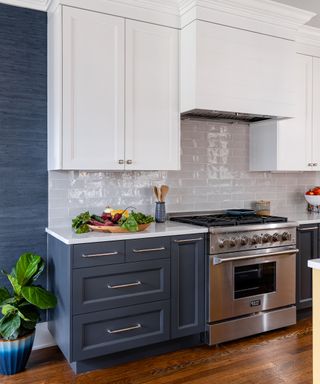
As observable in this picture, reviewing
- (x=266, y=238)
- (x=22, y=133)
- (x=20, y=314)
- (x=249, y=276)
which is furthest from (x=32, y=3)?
(x=249, y=276)

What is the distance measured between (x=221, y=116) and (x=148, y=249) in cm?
153

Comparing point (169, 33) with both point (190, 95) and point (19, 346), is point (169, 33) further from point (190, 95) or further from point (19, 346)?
point (19, 346)

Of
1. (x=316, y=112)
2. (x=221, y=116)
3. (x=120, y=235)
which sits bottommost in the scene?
(x=120, y=235)

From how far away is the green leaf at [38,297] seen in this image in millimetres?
2459

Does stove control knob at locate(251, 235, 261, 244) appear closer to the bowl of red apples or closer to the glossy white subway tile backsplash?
the glossy white subway tile backsplash

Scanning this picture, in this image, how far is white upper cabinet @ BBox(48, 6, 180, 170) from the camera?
107 inches

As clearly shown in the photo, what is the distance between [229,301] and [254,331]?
384 millimetres

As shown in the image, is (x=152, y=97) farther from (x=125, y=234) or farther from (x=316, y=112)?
(x=316, y=112)

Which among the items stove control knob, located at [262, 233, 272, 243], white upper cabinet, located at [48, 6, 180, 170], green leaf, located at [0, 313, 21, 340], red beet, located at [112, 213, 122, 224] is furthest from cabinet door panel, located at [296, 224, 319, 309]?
green leaf, located at [0, 313, 21, 340]

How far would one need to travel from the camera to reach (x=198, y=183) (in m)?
3.64

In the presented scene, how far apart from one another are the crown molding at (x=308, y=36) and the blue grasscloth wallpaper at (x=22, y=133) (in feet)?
7.92

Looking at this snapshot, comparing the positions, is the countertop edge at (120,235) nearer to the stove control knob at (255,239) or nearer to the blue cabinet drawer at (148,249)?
the blue cabinet drawer at (148,249)

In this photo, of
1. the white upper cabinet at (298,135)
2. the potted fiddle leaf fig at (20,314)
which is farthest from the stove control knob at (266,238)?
the potted fiddle leaf fig at (20,314)

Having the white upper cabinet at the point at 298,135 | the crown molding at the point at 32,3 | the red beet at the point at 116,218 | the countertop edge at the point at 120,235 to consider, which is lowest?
the countertop edge at the point at 120,235
